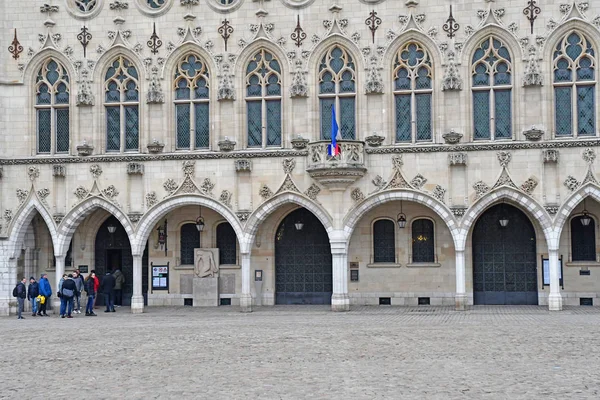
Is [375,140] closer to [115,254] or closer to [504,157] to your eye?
[504,157]

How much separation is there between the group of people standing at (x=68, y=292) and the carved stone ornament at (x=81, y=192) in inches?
106

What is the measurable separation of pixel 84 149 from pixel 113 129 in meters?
1.28

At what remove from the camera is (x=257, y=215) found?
34.0 m

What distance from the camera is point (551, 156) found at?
31844mm

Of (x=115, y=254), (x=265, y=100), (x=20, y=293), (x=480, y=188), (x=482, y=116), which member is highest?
(x=265, y=100)

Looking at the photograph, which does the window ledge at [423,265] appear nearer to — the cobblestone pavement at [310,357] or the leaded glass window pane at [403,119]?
the cobblestone pavement at [310,357]

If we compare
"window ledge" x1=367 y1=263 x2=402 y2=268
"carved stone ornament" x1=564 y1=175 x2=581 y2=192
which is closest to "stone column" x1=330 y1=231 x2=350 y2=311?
"window ledge" x1=367 y1=263 x2=402 y2=268

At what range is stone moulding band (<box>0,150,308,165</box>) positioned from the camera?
33.8 metres

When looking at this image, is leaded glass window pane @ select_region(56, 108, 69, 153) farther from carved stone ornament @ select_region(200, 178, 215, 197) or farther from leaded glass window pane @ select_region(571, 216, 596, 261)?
leaded glass window pane @ select_region(571, 216, 596, 261)

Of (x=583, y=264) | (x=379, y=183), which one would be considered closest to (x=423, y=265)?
(x=379, y=183)

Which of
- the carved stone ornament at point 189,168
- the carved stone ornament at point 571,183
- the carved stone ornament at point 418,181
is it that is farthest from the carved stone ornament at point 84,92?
the carved stone ornament at point 571,183

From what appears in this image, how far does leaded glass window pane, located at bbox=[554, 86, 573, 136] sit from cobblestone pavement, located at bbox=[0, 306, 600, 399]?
6096 mm

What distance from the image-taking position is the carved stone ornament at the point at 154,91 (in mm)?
34594

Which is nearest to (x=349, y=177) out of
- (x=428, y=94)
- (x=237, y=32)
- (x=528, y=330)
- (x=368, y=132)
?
(x=368, y=132)
